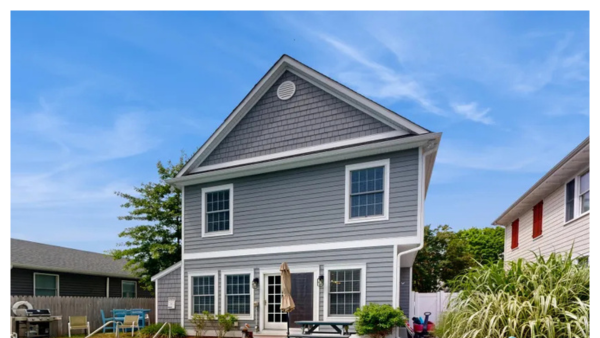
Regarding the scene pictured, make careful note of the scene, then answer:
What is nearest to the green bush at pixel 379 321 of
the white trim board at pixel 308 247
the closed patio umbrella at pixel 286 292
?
the white trim board at pixel 308 247

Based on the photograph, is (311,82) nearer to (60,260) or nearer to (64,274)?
(64,274)

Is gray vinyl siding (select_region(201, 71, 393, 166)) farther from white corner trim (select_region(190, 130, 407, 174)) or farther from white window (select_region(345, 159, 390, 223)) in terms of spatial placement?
white window (select_region(345, 159, 390, 223))

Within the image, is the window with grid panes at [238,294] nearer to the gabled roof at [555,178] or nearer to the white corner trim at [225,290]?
the white corner trim at [225,290]

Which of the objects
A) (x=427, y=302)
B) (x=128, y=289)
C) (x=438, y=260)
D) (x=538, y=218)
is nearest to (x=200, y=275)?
(x=427, y=302)

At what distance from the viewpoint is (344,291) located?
12875 mm

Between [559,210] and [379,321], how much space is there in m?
7.39

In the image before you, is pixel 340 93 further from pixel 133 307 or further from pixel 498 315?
pixel 133 307

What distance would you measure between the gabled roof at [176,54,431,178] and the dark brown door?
4746mm

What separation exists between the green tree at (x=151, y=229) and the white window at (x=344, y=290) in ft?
35.7

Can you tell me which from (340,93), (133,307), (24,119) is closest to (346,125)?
(340,93)

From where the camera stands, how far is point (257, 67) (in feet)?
50.8

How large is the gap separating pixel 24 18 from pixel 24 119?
391cm

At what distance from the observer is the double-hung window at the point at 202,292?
50.3 ft

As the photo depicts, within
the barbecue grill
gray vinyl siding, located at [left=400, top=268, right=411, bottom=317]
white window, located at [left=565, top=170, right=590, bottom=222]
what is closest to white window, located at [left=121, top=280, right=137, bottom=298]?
the barbecue grill
